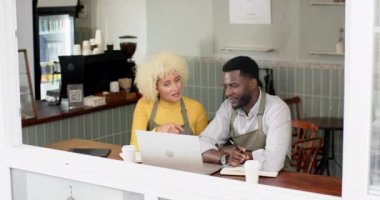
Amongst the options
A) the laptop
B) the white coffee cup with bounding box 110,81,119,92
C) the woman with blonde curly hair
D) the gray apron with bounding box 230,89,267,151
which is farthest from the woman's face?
the white coffee cup with bounding box 110,81,119,92

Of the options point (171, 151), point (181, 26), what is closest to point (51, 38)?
point (181, 26)

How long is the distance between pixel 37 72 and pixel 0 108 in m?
3.92

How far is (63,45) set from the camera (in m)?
7.55

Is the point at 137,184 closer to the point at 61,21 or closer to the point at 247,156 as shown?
the point at 247,156

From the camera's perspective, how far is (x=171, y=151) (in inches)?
129

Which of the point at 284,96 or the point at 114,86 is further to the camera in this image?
the point at 284,96

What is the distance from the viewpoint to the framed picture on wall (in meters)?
5.38

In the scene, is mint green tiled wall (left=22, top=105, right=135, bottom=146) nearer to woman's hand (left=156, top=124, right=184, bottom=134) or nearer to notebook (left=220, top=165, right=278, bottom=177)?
woman's hand (left=156, top=124, right=184, bottom=134)

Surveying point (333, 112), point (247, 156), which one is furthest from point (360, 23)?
point (333, 112)

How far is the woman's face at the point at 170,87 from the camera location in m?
4.09

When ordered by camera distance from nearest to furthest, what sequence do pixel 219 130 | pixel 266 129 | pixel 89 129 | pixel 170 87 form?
pixel 266 129, pixel 219 130, pixel 170 87, pixel 89 129

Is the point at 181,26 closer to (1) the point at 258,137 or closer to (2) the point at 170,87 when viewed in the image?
(2) the point at 170,87

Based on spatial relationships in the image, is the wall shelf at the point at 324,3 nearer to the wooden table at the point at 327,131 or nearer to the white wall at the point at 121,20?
the wooden table at the point at 327,131

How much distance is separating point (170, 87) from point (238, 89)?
0.43 meters
